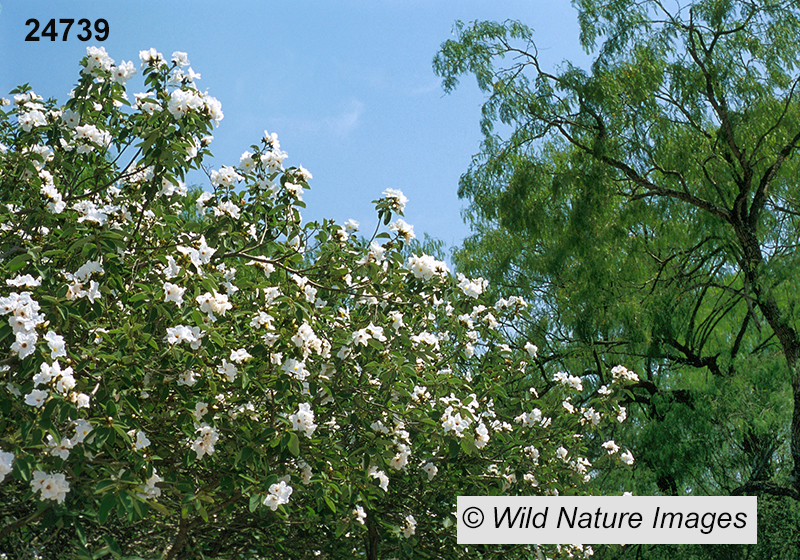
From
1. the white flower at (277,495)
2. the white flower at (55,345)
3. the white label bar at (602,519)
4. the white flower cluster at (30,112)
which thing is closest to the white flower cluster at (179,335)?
the white flower at (55,345)

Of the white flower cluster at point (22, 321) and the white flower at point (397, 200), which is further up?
the white flower at point (397, 200)

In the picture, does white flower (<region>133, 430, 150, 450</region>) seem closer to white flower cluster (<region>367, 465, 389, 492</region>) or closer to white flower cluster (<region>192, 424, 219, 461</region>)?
white flower cluster (<region>192, 424, 219, 461</region>)

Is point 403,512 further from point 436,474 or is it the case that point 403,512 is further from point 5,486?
point 5,486

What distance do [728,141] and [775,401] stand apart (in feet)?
11.1

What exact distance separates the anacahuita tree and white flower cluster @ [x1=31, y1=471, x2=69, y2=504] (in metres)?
7.50

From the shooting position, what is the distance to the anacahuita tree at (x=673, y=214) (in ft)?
29.4

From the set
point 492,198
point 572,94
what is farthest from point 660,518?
point 572,94

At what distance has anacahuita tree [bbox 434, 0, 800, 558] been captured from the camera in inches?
353

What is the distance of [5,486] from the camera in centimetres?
366

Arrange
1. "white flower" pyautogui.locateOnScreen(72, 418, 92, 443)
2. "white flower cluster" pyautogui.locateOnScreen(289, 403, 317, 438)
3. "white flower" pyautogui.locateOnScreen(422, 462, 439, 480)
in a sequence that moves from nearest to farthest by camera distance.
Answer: "white flower" pyautogui.locateOnScreen(72, 418, 92, 443) < "white flower cluster" pyautogui.locateOnScreen(289, 403, 317, 438) < "white flower" pyautogui.locateOnScreen(422, 462, 439, 480)

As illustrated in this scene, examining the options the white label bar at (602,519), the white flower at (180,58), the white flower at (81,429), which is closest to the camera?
the white flower at (81,429)

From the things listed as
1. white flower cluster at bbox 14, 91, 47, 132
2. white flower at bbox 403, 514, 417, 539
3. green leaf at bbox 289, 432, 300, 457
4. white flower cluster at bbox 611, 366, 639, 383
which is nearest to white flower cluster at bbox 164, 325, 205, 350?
green leaf at bbox 289, 432, 300, 457

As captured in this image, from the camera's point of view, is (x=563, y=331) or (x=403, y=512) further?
(x=563, y=331)

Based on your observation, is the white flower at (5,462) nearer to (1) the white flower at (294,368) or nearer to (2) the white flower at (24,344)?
(2) the white flower at (24,344)
